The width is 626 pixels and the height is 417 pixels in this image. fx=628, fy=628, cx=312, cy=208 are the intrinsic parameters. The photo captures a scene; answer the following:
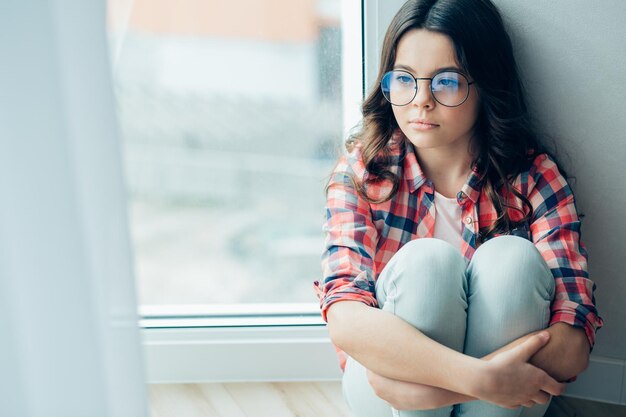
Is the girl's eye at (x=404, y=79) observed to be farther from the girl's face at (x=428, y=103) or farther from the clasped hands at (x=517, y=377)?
the clasped hands at (x=517, y=377)

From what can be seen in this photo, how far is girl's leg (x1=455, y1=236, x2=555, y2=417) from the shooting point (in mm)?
969

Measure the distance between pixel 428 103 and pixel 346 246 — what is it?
29cm

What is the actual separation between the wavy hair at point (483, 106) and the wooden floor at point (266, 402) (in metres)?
0.49

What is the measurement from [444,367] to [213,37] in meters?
0.88

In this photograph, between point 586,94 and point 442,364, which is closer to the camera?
point 442,364

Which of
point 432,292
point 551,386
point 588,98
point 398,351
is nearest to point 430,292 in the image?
point 432,292

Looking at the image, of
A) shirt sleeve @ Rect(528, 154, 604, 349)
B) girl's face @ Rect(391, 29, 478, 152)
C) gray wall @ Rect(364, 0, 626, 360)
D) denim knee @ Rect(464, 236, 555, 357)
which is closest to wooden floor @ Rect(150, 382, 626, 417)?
gray wall @ Rect(364, 0, 626, 360)

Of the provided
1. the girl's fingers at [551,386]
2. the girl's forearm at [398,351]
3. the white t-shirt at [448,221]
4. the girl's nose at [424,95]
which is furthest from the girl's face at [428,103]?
the girl's fingers at [551,386]

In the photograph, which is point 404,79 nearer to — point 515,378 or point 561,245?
point 561,245

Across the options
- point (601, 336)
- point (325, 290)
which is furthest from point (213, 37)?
point (601, 336)

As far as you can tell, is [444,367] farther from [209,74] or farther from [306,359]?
[209,74]

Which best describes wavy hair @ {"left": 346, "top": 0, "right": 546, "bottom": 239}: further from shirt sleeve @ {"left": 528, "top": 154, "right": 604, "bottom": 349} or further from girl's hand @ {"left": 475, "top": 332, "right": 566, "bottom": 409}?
girl's hand @ {"left": 475, "top": 332, "right": 566, "bottom": 409}

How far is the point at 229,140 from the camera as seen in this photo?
1.50 meters

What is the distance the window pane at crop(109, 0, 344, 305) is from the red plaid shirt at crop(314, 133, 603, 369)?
33cm
